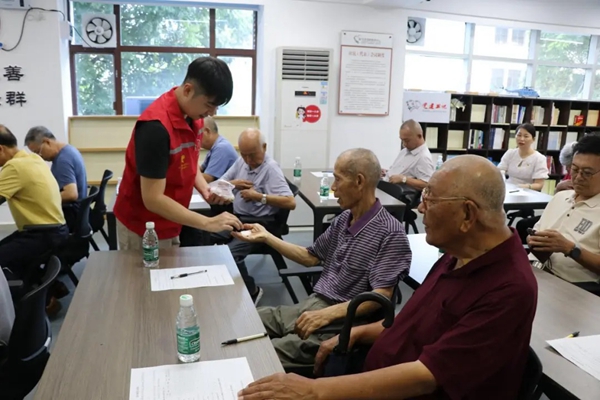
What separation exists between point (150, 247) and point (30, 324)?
503mm

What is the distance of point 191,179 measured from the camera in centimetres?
215

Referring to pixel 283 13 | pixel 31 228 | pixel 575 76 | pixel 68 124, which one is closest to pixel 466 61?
pixel 575 76

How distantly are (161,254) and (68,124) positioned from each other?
4.05 metres

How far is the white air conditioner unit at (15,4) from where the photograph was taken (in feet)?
16.0

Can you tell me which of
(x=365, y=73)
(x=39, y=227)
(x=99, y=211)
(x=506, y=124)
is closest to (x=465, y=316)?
(x=39, y=227)

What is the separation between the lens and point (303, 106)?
564cm

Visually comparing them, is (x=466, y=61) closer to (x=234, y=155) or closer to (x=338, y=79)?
(x=338, y=79)

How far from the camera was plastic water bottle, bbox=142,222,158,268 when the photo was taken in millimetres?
1958

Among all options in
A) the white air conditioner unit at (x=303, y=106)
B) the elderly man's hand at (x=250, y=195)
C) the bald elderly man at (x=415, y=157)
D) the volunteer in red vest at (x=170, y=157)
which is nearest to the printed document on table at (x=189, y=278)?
the volunteer in red vest at (x=170, y=157)

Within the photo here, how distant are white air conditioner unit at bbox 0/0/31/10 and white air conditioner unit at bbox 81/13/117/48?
0.60 metres

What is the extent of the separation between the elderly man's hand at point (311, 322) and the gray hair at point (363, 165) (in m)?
0.59

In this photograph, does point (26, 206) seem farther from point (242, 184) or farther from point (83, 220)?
point (242, 184)

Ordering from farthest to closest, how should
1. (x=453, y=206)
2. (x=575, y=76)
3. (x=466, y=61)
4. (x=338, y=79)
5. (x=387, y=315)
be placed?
(x=575, y=76) < (x=466, y=61) < (x=338, y=79) < (x=387, y=315) < (x=453, y=206)

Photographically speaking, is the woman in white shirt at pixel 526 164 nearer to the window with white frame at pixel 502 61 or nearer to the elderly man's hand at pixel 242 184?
the window with white frame at pixel 502 61
